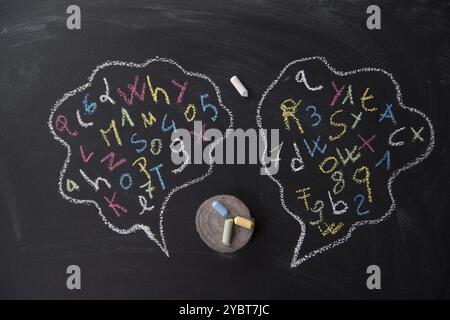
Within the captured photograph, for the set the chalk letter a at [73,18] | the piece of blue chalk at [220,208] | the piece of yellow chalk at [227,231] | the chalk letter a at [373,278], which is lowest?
the chalk letter a at [373,278]

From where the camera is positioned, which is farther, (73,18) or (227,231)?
(73,18)

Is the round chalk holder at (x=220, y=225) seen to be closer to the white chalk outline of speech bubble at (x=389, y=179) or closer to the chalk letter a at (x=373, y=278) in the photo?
the white chalk outline of speech bubble at (x=389, y=179)

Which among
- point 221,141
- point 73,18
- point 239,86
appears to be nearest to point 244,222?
point 221,141

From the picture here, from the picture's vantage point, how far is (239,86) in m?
2.32

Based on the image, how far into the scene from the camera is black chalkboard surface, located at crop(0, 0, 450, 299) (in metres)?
2.32

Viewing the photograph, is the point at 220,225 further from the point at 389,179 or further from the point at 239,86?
the point at 389,179

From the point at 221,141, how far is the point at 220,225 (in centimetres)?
36

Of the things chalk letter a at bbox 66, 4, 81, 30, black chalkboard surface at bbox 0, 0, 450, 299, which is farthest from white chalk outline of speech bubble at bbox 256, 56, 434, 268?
chalk letter a at bbox 66, 4, 81, 30

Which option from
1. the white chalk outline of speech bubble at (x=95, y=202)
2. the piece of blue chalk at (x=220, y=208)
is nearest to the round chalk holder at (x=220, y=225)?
the piece of blue chalk at (x=220, y=208)

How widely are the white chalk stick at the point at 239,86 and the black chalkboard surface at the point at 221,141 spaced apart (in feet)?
0.07

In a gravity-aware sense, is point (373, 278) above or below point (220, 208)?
below

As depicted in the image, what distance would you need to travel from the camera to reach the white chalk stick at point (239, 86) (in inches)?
91.3

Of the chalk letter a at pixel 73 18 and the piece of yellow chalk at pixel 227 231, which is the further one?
the chalk letter a at pixel 73 18
